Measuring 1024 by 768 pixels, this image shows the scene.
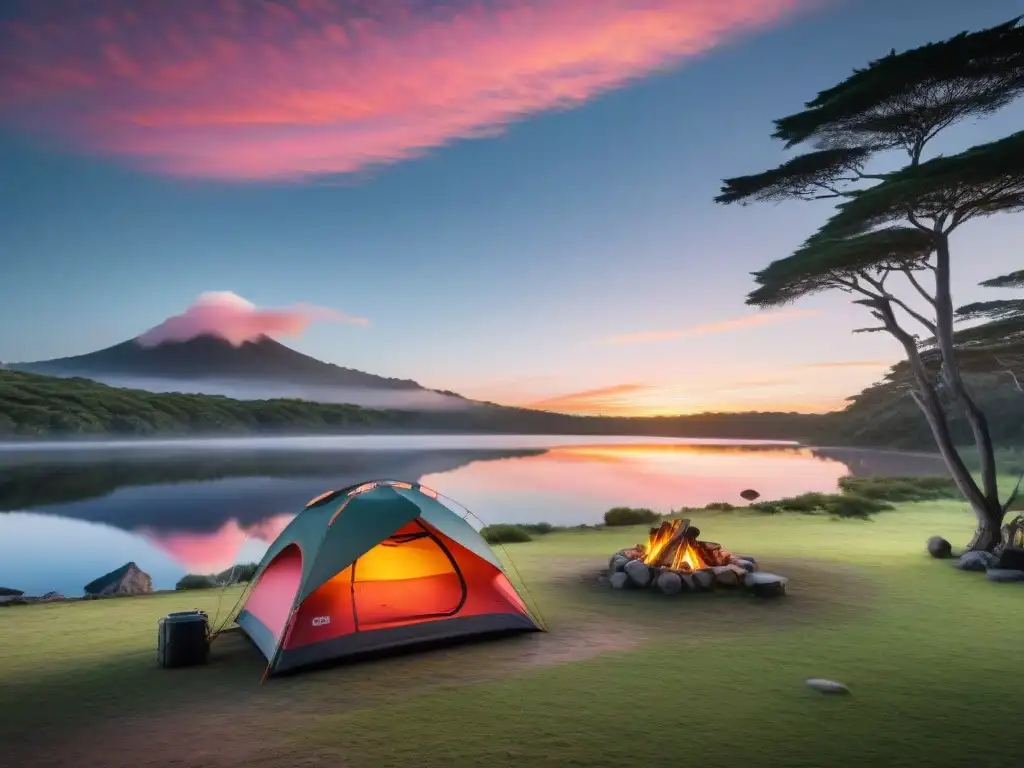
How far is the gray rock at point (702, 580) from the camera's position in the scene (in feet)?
33.9

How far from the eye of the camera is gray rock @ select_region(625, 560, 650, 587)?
10.5m

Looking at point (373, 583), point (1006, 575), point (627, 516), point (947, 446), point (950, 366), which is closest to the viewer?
point (373, 583)

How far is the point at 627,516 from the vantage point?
22.4 m

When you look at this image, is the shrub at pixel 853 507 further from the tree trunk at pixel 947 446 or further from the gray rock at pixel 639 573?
the gray rock at pixel 639 573

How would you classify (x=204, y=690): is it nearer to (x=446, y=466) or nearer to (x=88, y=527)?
(x=88, y=527)

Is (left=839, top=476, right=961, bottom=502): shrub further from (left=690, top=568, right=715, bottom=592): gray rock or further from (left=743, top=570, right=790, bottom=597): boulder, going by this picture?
(left=690, top=568, right=715, bottom=592): gray rock

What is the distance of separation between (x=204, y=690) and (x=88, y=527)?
4459 cm

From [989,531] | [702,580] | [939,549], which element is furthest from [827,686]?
[989,531]

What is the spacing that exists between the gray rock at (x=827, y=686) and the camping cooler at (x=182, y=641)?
564cm

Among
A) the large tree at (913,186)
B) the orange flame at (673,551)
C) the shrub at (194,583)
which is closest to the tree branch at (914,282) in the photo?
the large tree at (913,186)

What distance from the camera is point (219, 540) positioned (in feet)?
123

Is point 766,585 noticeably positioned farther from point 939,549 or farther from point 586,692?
point 939,549

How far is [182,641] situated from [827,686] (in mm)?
5879

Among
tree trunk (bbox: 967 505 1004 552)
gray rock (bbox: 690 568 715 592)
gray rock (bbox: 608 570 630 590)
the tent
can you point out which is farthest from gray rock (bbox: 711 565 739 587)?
tree trunk (bbox: 967 505 1004 552)
